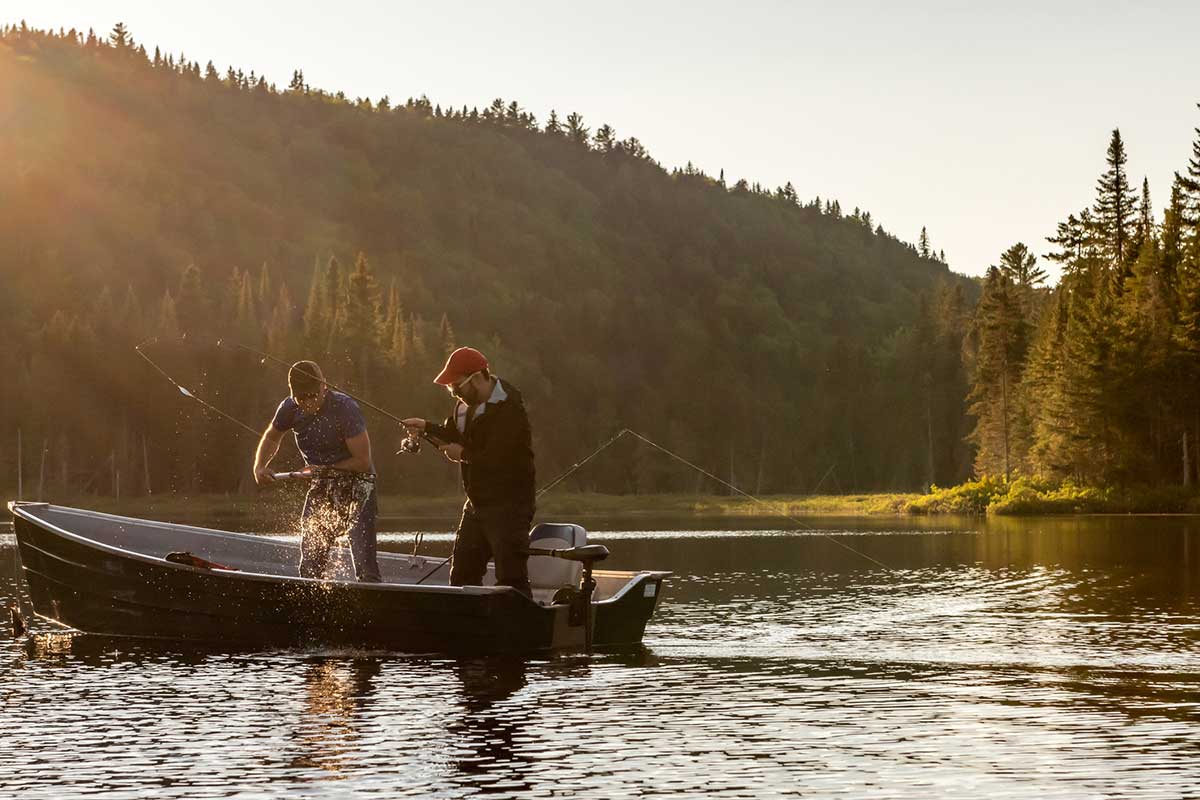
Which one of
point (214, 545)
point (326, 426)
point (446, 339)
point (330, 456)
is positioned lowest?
point (214, 545)

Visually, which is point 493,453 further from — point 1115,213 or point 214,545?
point 1115,213

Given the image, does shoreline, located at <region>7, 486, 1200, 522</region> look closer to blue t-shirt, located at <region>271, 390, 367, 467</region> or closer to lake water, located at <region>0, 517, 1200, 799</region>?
lake water, located at <region>0, 517, 1200, 799</region>

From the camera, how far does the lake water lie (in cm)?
1086

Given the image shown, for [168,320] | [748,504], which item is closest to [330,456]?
[748,504]

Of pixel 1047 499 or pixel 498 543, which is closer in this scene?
pixel 498 543

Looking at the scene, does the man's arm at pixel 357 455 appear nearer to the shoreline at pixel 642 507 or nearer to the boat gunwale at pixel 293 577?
the boat gunwale at pixel 293 577

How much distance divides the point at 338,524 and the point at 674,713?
17.6 feet

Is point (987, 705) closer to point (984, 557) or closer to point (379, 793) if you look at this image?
point (379, 793)

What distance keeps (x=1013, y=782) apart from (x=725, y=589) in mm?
17893

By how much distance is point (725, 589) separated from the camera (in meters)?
28.6

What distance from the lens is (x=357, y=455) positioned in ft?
56.1

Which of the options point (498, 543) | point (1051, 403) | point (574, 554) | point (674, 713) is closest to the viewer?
point (674, 713)

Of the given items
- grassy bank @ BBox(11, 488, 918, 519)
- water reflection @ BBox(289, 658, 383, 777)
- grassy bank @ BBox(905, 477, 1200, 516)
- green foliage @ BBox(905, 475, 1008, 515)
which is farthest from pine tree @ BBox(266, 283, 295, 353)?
water reflection @ BBox(289, 658, 383, 777)

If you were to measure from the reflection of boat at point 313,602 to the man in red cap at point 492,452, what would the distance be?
0.54 meters
